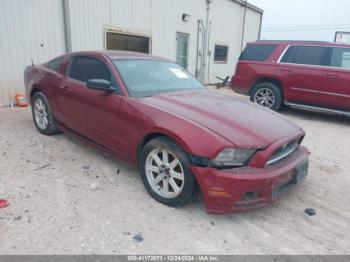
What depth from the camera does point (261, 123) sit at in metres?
3.02

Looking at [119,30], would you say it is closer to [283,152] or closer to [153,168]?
[153,168]

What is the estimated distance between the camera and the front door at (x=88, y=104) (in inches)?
135

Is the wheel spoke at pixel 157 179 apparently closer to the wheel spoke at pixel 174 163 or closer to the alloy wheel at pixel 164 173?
the alloy wheel at pixel 164 173

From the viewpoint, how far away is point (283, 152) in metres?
2.97

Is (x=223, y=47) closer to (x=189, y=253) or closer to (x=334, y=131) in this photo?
(x=334, y=131)

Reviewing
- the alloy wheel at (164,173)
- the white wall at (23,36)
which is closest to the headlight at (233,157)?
the alloy wheel at (164,173)

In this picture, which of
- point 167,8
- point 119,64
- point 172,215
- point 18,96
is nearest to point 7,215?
point 172,215

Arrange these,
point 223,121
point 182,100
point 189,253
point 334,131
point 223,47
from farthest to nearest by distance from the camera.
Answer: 1. point 223,47
2. point 334,131
3. point 182,100
4. point 223,121
5. point 189,253

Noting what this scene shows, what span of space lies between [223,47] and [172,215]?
12.7m

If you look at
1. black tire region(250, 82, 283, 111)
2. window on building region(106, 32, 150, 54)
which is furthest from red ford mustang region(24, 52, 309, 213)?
window on building region(106, 32, 150, 54)

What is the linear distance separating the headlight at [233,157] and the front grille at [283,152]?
24cm

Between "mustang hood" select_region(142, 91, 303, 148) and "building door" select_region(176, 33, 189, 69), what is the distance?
8.13m

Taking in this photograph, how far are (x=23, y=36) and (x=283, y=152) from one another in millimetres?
6454

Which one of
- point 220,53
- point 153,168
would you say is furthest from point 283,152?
point 220,53
